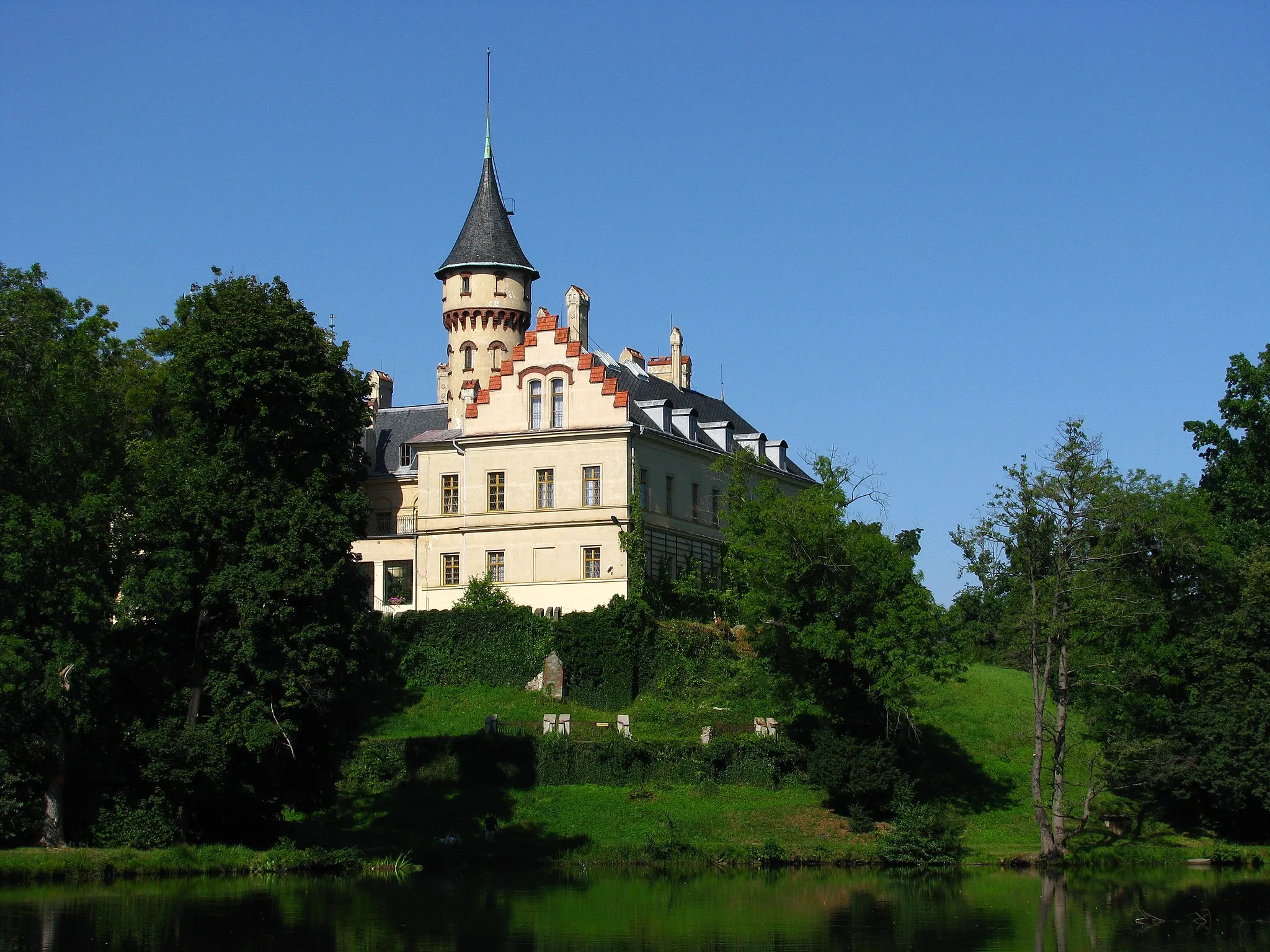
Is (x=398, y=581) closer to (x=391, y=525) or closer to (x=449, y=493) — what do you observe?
(x=391, y=525)

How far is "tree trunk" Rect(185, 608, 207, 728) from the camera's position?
113ft

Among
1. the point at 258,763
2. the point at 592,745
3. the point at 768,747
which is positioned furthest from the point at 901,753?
the point at 258,763

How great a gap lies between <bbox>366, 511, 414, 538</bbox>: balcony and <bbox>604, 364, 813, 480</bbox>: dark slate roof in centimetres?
933

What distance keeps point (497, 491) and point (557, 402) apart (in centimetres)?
374

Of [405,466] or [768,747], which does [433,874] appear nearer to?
[768,747]

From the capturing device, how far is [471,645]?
5128cm

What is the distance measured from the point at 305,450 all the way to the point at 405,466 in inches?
968

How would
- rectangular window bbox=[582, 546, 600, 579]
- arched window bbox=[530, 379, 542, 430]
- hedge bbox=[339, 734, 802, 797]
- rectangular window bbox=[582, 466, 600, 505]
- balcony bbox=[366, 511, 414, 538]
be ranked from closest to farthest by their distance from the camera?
hedge bbox=[339, 734, 802, 797] → rectangular window bbox=[582, 546, 600, 579] → rectangular window bbox=[582, 466, 600, 505] → arched window bbox=[530, 379, 542, 430] → balcony bbox=[366, 511, 414, 538]

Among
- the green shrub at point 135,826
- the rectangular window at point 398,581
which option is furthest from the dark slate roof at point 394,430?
the green shrub at point 135,826

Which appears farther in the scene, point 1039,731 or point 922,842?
point 1039,731

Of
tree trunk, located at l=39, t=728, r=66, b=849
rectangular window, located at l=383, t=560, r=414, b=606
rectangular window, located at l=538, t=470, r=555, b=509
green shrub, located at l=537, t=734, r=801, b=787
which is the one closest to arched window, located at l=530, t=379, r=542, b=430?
rectangular window, located at l=538, t=470, r=555, b=509

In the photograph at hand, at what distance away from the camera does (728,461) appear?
55719 mm

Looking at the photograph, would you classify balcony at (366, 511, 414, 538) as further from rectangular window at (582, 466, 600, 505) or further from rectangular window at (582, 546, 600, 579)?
rectangular window at (582, 546, 600, 579)

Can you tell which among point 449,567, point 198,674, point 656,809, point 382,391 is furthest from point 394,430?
point 198,674
